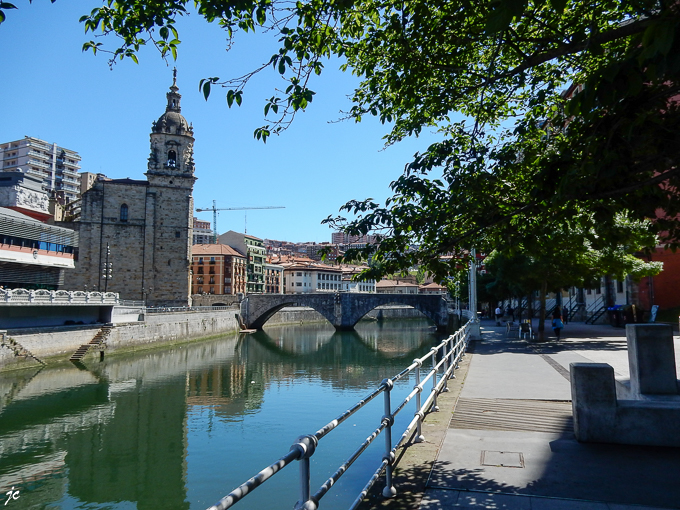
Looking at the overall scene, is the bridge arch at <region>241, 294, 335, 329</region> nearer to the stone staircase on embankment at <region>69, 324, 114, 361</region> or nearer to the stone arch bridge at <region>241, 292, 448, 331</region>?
the stone arch bridge at <region>241, 292, 448, 331</region>

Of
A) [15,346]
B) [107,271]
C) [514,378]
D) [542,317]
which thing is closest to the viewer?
[514,378]

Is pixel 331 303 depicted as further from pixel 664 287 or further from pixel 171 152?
pixel 664 287

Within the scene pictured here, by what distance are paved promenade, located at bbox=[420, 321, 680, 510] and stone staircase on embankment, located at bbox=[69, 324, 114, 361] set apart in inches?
994

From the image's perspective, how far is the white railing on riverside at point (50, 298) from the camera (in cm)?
2501

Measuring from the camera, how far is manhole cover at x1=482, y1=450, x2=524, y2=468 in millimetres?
5262

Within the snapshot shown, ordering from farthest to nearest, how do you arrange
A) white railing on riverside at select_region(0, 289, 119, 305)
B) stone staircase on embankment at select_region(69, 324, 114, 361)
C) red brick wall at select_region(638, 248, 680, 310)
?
stone staircase on embankment at select_region(69, 324, 114, 361), red brick wall at select_region(638, 248, 680, 310), white railing on riverside at select_region(0, 289, 119, 305)

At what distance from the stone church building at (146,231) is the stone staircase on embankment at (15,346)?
2515cm

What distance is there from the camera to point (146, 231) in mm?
50312

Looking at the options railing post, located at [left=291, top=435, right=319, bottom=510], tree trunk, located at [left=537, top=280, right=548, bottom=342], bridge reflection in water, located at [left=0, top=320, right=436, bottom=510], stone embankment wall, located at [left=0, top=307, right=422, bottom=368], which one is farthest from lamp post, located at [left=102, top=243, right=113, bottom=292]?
railing post, located at [left=291, top=435, right=319, bottom=510]

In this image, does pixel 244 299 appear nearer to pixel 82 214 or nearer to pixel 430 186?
pixel 82 214

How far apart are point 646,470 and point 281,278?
9470 centimetres

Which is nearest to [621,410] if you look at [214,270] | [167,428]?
[167,428]

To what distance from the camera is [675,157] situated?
17.2 ft

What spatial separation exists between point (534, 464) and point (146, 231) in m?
49.9
